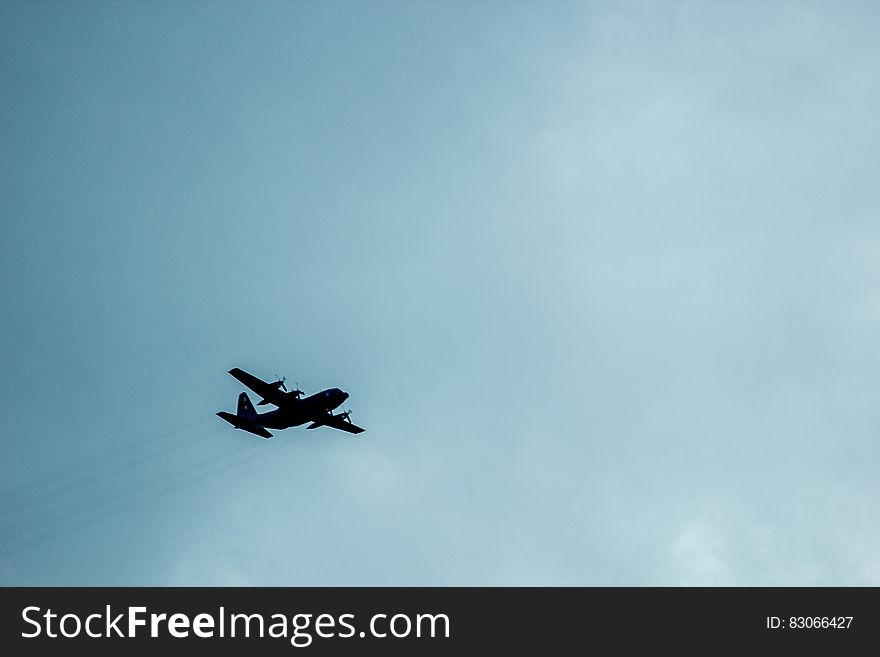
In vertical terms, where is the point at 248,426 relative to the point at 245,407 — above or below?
below

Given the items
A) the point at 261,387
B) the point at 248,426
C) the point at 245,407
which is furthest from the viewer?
the point at 245,407

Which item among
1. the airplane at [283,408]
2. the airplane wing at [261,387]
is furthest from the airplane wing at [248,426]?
the airplane wing at [261,387]

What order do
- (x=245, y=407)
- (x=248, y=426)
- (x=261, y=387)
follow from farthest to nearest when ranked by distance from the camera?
(x=245, y=407) → (x=248, y=426) → (x=261, y=387)

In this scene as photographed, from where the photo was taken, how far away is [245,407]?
322 feet

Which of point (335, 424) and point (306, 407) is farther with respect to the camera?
point (335, 424)

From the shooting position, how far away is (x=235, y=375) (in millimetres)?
81938

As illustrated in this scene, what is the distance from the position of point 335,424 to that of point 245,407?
1176cm

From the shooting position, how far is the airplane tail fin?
97.4 m

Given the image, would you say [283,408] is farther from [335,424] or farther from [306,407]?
[335,424]

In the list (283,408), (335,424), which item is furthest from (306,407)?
(335,424)

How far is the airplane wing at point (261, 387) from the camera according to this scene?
8225 centimetres

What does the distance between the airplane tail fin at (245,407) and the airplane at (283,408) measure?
3840 mm
